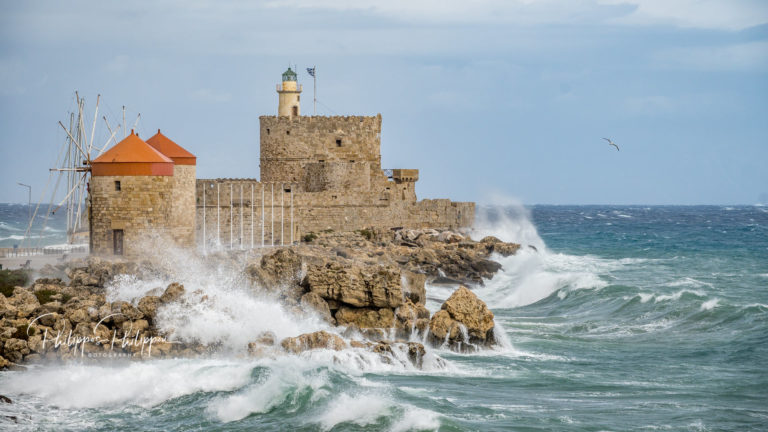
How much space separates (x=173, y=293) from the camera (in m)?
17.0

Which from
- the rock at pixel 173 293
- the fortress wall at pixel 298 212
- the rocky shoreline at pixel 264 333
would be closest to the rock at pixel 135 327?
the rocky shoreline at pixel 264 333

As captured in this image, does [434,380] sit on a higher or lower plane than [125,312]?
lower

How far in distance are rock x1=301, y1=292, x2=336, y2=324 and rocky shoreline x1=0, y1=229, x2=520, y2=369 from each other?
2cm

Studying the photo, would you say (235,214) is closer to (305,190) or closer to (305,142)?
(305,190)

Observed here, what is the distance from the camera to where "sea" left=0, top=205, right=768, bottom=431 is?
1289 centimetres

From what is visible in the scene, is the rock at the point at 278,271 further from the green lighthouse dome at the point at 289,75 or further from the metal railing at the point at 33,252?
the green lighthouse dome at the point at 289,75

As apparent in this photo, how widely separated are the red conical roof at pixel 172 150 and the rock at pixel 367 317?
9265 mm

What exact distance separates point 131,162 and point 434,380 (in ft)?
34.2

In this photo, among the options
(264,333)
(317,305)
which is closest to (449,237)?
(317,305)

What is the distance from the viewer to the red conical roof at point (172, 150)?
25938 mm

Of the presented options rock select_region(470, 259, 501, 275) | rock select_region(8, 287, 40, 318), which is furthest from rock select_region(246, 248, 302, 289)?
rock select_region(470, 259, 501, 275)

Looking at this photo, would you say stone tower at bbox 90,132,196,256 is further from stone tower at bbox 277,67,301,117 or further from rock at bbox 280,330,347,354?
stone tower at bbox 277,67,301,117

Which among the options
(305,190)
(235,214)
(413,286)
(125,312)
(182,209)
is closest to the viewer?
(125,312)

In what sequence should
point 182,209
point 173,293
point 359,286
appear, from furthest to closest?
1. point 182,209
2. point 359,286
3. point 173,293
